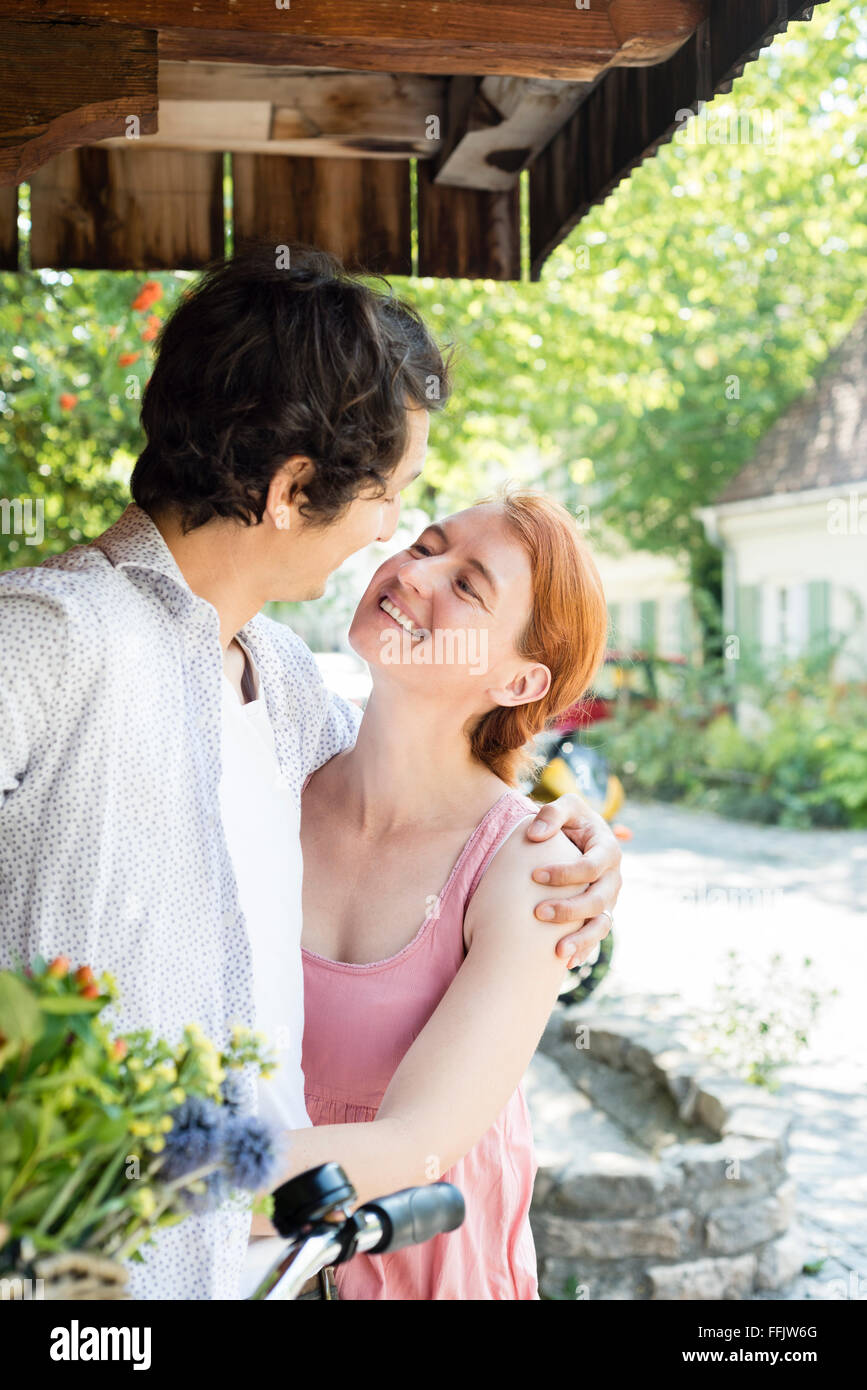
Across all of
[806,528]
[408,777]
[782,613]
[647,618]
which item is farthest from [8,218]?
[647,618]

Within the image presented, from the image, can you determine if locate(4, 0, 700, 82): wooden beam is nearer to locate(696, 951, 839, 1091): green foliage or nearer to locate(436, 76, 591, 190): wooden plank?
locate(436, 76, 591, 190): wooden plank

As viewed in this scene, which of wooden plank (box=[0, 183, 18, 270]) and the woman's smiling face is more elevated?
wooden plank (box=[0, 183, 18, 270])

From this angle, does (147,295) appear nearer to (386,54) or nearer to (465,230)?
(465,230)

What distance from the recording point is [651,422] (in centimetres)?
2036

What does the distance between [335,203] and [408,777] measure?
1.60 metres

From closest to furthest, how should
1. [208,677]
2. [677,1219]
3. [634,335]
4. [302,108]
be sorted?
[208,677], [302,108], [677,1219], [634,335]

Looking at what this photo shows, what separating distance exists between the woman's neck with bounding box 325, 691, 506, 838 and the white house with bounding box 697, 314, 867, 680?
13.8 metres

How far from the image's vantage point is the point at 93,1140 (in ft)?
2.81

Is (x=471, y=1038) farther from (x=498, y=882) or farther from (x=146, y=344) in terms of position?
(x=146, y=344)

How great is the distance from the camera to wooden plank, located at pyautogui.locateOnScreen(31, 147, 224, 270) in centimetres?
308

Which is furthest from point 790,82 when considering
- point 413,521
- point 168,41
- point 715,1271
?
point 168,41

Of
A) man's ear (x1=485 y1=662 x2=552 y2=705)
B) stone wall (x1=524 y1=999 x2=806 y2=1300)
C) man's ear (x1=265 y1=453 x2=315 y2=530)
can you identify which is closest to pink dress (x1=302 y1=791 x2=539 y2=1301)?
man's ear (x1=485 y1=662 x2=552 y2=705)

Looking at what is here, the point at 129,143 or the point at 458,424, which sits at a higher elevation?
the point at 129,143

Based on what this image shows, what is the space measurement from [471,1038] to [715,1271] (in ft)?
9.21
